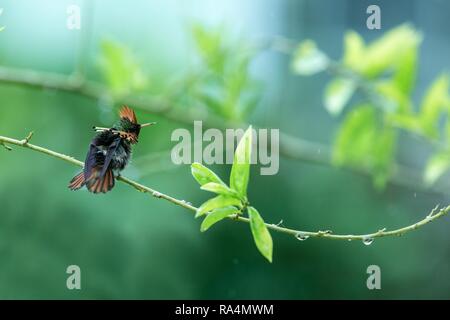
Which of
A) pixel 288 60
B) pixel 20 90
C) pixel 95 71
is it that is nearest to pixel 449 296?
pixel 288 60

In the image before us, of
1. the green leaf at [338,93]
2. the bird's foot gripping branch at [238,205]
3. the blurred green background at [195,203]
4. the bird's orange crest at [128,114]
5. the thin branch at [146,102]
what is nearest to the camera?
the bird's foot gripping branch at [238,205]

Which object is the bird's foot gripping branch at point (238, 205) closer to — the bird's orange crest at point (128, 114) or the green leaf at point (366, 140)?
the bird's orange crest at point (128, 114)

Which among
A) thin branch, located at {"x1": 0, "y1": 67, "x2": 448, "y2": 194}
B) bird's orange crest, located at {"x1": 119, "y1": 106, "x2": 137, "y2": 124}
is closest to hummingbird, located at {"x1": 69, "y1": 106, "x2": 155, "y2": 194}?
bird's orange crest, located at {"x1": 119, "y1": 106, "x2": 137, "y2": 124}

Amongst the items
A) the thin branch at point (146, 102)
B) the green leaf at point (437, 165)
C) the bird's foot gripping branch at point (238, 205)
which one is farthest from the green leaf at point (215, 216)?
the green leaf at point (437, 165)

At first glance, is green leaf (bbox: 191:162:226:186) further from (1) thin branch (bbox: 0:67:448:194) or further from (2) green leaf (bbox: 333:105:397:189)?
(2) green leaf (bbox: 333:105:397:189)

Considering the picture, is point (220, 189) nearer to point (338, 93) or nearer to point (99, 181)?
point (99, 181)

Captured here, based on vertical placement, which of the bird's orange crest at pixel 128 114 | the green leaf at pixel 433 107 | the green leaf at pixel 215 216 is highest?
the green leaf at pixel 433 107
